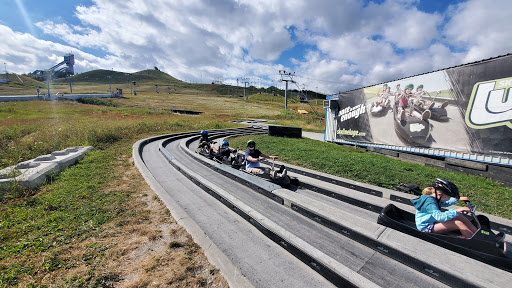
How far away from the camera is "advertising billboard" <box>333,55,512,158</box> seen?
9.62m

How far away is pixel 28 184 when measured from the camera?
640 cm

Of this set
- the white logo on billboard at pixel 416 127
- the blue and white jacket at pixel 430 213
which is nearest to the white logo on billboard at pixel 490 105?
the white logo on billboard at pixel 416 127

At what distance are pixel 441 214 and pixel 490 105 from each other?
9.59m

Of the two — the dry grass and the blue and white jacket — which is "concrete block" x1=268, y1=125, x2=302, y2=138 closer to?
the dry grass

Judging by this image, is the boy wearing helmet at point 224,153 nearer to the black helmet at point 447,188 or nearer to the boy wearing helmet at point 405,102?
the black helmet at point 447,188

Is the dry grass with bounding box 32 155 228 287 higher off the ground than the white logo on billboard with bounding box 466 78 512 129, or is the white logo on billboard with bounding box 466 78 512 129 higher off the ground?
the white logo on billboard with bounding box 466 78 512 129

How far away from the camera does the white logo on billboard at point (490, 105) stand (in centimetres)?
939

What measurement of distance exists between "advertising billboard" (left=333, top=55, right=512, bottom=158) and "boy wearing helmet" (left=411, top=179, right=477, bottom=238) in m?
8.73

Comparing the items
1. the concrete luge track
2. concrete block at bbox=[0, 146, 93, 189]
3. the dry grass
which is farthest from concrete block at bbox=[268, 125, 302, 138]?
the dry grass

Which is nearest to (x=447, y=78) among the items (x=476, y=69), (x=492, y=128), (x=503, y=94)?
(x=476, y=69)

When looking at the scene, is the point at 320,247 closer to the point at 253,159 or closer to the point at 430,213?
the point at 430,213

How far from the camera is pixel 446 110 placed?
11.6m

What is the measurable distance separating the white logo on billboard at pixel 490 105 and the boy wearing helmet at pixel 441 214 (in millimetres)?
8671

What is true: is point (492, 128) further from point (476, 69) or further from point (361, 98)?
point (361, 98)
